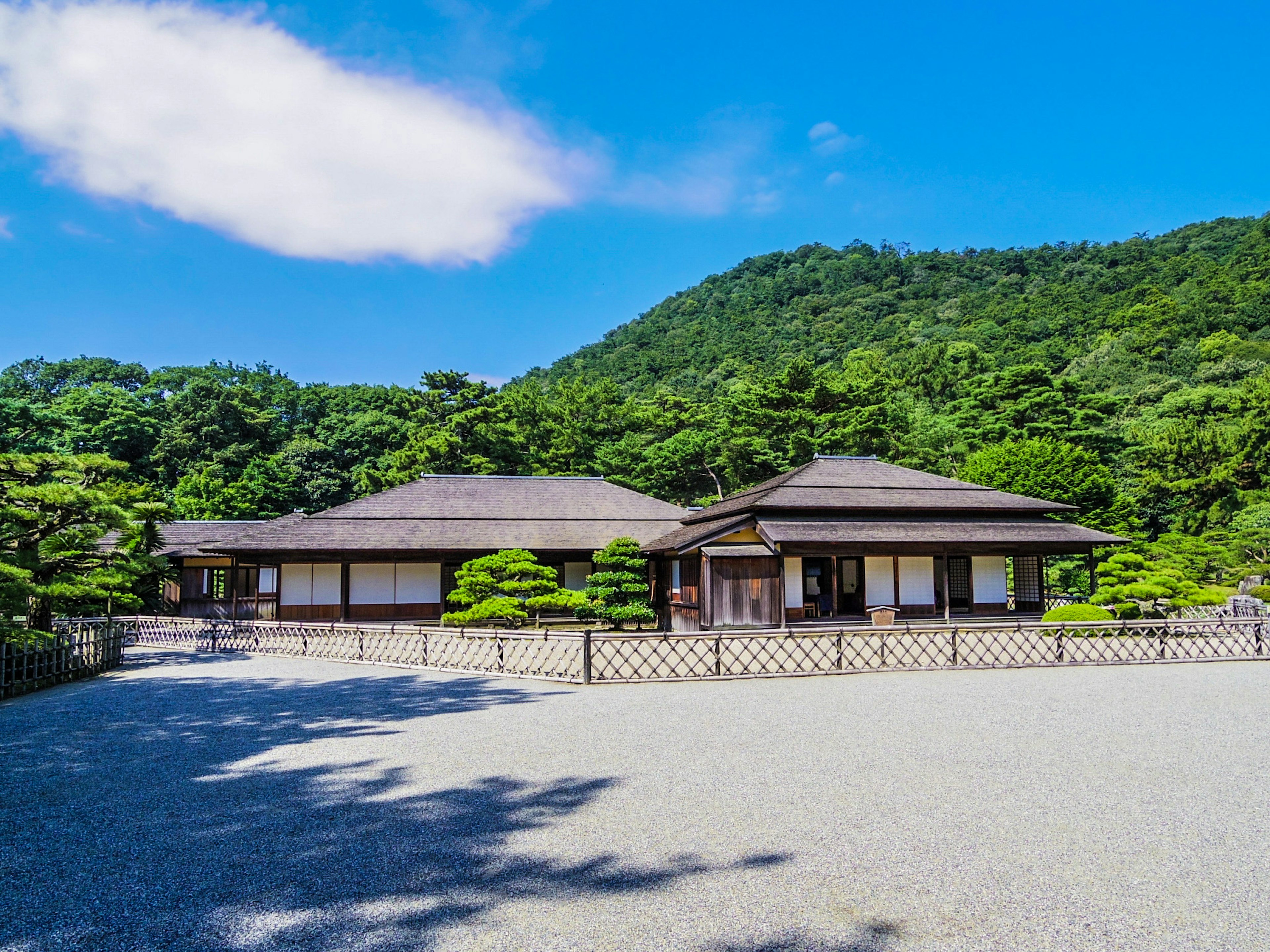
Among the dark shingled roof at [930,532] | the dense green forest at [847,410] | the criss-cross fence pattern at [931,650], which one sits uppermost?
the dense green forest at [847,410]

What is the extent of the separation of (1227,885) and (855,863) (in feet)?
6.80

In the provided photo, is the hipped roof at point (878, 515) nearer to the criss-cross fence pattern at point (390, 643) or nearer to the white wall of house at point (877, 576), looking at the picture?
the white wall of house at point (877, 576)

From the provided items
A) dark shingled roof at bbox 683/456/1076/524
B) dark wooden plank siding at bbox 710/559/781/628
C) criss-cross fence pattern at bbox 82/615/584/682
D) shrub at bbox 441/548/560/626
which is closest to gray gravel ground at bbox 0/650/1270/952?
criss-cross fence pattern at bbox 82/615/584/682

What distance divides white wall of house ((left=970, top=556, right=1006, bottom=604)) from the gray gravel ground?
12812 millimetres

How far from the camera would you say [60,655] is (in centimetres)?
1278

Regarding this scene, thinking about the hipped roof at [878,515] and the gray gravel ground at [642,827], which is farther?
the hipped roof at [878,515]

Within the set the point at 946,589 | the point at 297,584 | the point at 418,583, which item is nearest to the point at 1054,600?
the point at 946,589

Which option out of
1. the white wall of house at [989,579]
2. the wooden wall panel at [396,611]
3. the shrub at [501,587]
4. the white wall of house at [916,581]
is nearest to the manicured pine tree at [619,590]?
the shrub at [501,587]

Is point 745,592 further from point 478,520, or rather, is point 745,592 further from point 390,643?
point 478,520

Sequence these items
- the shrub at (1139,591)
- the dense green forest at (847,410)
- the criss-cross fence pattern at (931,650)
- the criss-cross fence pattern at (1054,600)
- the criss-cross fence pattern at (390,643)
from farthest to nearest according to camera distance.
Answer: the dense green forest at (847,410), the criss-cross fence pattern at (1054,600), the shrub at (1139,591), the criss-cross fence pattern at (390,643), the criss-cross fence pattern at (931,650)

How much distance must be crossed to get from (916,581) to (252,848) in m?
20.5

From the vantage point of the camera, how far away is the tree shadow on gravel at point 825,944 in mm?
3705

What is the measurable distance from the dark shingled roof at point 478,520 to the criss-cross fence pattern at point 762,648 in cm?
514

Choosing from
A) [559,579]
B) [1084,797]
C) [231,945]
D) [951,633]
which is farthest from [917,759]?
[559,579]
